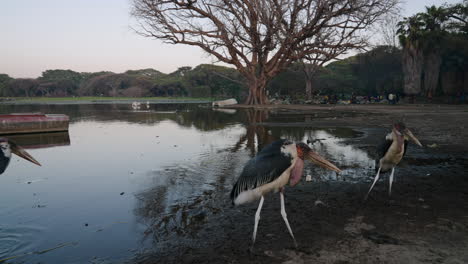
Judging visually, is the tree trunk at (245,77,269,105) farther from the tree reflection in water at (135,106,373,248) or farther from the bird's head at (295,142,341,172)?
the bird's head at (295,142,341,172)

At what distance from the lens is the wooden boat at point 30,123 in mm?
14164

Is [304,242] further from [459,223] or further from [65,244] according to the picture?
[65,244]

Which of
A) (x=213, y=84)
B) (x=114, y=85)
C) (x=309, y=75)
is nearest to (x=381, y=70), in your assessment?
(x=309, y=75)

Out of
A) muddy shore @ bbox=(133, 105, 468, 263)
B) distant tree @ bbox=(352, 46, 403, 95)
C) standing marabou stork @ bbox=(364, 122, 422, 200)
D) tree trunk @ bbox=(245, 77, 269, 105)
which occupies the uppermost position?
distant tree @ bbox=(352, 46, 403, 95)

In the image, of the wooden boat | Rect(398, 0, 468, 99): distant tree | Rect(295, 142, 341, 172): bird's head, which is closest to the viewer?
Rect(295, 142, 341, 172): bird's head

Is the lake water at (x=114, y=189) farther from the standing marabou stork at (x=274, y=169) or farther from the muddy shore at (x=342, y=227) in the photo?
the standing marabou stork at (x=274, y=169)

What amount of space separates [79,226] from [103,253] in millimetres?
1126

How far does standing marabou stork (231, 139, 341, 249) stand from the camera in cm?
364

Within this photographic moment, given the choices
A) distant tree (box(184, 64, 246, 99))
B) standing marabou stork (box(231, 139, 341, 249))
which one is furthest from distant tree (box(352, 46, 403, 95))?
standing marabou stork (box(231, 139, 341, 249))

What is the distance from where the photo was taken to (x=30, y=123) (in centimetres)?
1465

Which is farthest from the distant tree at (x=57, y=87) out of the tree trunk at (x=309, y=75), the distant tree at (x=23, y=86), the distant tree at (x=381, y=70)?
the distant tree at (x=381, y=70)

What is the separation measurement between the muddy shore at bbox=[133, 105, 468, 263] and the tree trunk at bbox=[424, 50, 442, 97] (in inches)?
1400

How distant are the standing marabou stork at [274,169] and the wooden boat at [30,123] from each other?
14673 mm

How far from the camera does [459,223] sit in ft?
14.0
